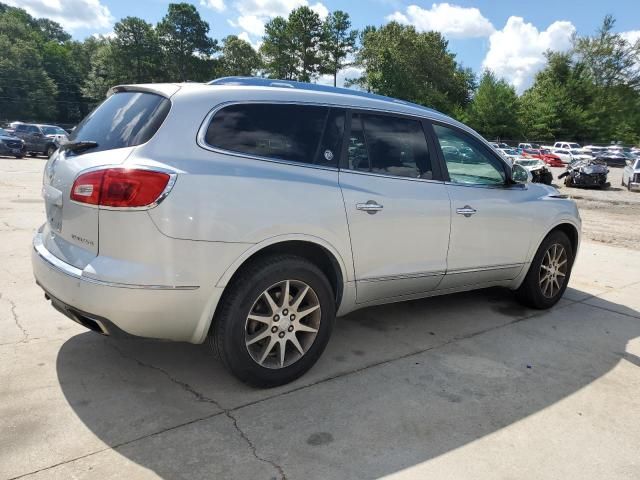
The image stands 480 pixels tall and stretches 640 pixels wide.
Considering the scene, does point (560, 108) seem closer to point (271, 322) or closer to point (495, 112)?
point (495, 112)

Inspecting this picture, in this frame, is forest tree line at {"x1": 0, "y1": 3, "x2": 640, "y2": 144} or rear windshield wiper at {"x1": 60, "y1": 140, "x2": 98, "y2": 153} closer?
rear windshield wiper at {"x1": 60, "y1": 140, "x2": 98, "y2": 153}

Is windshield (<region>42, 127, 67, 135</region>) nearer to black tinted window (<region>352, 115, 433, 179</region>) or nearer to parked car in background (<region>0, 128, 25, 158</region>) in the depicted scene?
parked car in background (<region>0, 128, 25, 158</region>)

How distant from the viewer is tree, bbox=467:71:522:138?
6712 centimetres

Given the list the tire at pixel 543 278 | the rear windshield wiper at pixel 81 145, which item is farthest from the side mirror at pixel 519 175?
the rear windshield wiper at pixel 81 145

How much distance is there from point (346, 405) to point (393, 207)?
4.53 ft

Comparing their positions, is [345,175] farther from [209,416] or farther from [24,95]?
[24,95]

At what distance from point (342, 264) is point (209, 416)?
125 cm

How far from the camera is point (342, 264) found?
Result: 11.1 ft

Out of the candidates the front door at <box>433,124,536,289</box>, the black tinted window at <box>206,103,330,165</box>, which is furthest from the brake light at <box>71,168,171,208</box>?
the front door at <box>433,124,536,289</box>

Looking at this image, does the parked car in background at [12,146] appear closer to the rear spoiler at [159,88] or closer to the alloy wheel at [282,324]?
the rear spoiler at [159,88]

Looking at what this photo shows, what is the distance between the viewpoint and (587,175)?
22.9 metres

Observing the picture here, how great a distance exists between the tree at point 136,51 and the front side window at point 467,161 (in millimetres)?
86121

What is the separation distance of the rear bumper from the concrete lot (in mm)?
490

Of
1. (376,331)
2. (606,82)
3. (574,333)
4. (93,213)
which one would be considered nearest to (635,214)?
(574,333)
